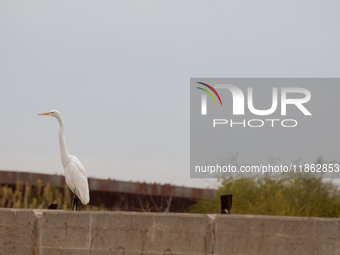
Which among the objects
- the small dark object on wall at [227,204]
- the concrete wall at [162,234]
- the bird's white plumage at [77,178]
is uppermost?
the bird's white plumage at [77,178]

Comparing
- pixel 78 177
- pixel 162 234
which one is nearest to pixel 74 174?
pixel 78 177

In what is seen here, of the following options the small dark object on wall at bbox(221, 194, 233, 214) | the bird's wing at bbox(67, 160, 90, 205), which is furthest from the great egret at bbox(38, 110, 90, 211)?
the small dark object on wall at bbox(221, 194, 233, 214)

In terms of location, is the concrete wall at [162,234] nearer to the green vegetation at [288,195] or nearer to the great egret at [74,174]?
the great egret at [74,174]

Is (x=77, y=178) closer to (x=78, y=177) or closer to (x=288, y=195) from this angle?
(x=78, y=177)

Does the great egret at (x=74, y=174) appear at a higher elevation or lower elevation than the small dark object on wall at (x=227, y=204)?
higher

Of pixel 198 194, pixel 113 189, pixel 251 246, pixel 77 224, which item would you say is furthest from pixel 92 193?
pixel 251 246

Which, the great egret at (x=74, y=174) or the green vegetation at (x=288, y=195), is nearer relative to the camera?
the great egret at (x=74, y=174)

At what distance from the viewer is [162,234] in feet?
16.3

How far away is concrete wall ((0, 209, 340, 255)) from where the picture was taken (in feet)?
15.0

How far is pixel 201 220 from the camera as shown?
4.84 m

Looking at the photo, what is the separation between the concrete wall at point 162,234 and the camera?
15.0 feet

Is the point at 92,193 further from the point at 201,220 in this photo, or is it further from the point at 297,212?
the point at 201,220

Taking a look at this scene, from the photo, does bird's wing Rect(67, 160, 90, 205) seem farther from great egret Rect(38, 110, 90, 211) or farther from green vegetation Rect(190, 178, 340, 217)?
green vegetation Rect(190, 178, 340, 217)

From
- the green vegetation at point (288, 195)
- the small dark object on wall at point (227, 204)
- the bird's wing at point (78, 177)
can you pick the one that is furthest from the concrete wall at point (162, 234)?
the green vegetation at point (288, 195)
